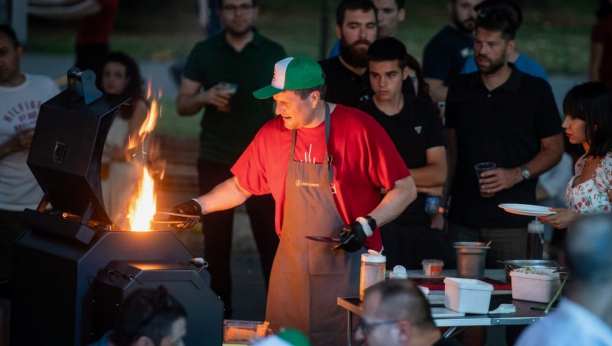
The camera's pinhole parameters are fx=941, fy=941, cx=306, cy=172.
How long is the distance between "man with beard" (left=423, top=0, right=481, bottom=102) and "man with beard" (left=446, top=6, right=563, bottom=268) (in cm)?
129

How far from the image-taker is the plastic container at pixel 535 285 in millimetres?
4266

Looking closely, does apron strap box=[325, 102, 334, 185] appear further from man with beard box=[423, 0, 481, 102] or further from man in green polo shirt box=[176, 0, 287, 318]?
man with beard box=[423, 0, 481, 102]

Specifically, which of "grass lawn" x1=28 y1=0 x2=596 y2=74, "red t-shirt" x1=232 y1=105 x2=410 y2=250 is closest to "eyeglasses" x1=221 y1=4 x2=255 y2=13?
"red t-shirt" x1=232 y1=105 x2=410 y2=250

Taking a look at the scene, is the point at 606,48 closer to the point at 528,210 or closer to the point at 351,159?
the point at 528,210

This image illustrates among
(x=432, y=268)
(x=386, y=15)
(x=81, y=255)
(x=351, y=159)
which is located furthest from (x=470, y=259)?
(x=386, y=15)

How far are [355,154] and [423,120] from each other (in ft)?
3.58

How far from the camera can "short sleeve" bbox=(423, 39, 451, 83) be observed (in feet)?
23.4

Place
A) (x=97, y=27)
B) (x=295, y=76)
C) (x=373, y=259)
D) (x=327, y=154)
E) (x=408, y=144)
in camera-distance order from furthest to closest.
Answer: (x=97, y=27)
(x=408, y=144)
(x=327, y=154)
(x=295, y=76)
(x=373, y=259)

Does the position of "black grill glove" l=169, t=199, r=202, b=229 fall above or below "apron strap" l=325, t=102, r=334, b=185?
below

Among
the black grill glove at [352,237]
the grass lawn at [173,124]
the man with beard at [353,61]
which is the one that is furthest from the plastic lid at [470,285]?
the grass lawn at [173,124]

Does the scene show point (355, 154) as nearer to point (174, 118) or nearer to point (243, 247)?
point (243, 247)

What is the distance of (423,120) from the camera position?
5.55m

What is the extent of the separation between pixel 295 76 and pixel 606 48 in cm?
363

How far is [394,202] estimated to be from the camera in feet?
14.8
